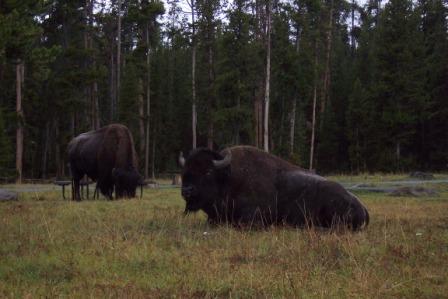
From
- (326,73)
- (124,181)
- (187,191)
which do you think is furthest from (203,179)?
(326,73)

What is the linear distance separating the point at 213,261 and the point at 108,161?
1216 centimetres

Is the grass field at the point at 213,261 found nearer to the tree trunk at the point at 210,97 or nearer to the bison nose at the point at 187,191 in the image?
the bison nose at the point at 187,191

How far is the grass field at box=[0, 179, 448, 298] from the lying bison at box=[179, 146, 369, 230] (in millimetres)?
445

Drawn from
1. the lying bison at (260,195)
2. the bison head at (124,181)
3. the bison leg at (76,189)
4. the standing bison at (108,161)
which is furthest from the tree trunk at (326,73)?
the lying bison at (260,195)

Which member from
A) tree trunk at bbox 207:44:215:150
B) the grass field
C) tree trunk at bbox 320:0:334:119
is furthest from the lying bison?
tree trunk at bbox 320:0:334:119

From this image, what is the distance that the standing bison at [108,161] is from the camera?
58.3 ft

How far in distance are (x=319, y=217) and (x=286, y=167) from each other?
1264 millimetres

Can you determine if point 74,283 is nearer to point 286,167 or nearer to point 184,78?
point 286,167

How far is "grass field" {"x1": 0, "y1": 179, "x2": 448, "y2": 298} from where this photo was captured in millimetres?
5383

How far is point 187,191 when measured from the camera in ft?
32.8

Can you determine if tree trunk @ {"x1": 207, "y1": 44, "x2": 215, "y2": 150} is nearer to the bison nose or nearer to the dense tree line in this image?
the dense tree line

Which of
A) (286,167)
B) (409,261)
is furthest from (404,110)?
(409,261)

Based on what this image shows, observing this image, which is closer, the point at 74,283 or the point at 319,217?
the point at 74,283

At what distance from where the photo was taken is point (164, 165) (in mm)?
56844
